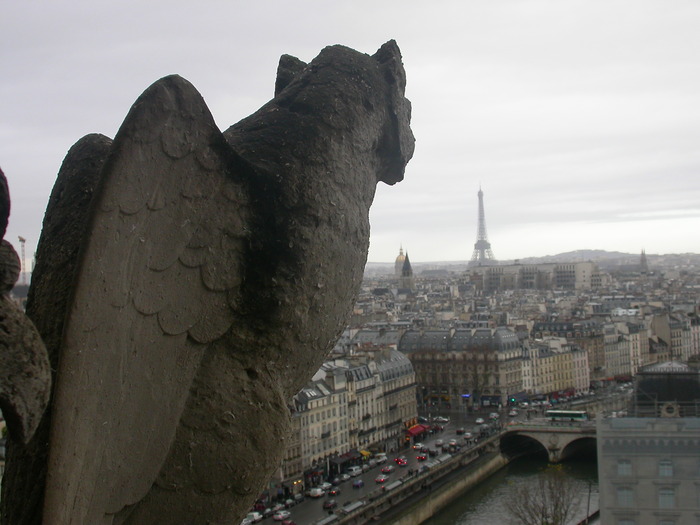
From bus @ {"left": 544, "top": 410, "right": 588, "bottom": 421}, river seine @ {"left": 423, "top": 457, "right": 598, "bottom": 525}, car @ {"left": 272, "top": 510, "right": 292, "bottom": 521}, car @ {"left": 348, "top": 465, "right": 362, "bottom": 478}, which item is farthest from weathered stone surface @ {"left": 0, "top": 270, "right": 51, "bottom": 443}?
bus @ {"left": 544, "top": 410, "right": 588, "bottom": 421}

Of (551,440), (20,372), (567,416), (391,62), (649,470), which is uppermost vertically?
(391,62)

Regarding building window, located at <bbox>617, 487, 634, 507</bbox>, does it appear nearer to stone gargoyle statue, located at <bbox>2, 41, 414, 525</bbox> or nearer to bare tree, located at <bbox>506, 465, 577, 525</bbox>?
bare tree, located at <bbox>506, 465, 577, 525</bbox>

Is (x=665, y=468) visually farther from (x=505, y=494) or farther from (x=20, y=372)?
(x=20, y=372)

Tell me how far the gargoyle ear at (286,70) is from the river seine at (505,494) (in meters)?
17.7

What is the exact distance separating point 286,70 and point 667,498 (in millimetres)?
11520

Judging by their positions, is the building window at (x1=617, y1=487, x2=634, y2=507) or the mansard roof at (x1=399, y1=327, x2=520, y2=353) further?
the mansard roof at (x1=399, y1=327, x2=520, y2=353)

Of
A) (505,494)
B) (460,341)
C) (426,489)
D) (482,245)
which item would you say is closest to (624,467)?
(426,489)

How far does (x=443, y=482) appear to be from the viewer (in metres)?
22.1

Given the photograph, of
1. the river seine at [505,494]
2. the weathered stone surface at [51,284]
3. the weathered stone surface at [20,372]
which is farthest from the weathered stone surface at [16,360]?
the river seine at [505,494]

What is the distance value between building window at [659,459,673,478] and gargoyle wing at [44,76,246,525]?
38.9 feet

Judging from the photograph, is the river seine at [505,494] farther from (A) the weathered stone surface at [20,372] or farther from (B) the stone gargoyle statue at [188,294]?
(A) the weathered stone surface at [20,372]

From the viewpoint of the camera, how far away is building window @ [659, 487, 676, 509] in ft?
41.2

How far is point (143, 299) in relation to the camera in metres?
1.61

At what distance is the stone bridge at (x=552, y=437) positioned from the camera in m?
27.0
